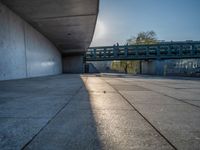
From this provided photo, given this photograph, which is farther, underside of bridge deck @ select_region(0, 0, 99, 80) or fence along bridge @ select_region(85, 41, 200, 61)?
fence along bridge @ select_region(85, 41, 200, 61)

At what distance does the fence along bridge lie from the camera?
2133 centimetres

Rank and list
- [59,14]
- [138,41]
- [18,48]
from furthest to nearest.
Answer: [138,41], [59,14], [18,48]

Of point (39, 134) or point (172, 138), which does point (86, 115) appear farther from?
point (172, 138)

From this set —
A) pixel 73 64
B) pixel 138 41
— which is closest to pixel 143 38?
pixel 138 41

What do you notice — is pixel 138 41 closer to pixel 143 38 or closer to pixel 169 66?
pixel 143 38

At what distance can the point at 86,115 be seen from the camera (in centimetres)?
191

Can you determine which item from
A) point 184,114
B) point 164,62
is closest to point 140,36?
point 164,62

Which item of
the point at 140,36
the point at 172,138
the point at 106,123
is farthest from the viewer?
the point at 140,36

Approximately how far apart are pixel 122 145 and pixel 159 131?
1.53 ft

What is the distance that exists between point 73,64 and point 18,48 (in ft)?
48.1

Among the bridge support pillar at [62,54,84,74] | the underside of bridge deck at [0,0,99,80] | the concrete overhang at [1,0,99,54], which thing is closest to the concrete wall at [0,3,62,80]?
the underside of bridge deck at [0,0,99,80]

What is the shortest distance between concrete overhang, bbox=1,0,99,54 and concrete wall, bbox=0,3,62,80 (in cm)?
61

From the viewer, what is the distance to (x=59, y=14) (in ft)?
33.5

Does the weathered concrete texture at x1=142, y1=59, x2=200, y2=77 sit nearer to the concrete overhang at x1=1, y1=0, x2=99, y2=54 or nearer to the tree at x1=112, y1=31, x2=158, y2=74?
the tree at x1=112, y1=31, x2=158, y2=74
